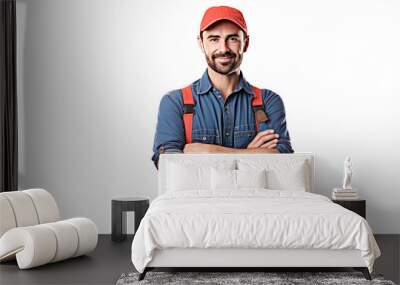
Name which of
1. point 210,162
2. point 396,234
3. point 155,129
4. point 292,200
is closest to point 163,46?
point 155,129

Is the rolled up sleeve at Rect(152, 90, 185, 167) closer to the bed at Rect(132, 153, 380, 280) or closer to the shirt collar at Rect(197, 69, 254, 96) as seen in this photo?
the shirt collar at Rect(197, 69, 254, 96)

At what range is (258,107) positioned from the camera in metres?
6.86

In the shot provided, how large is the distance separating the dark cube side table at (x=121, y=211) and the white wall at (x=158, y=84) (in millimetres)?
495

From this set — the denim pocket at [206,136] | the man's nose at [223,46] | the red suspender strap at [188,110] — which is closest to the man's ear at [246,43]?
the man's nose at [223,46]

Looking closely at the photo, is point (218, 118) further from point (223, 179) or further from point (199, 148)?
point (223, 179)

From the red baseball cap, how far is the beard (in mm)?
315

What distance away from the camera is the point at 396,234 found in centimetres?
708

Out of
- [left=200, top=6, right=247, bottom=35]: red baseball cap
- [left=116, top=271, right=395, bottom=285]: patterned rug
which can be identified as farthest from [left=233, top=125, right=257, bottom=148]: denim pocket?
[left=116, top=271, right=395, bottom=285]: patterned rug

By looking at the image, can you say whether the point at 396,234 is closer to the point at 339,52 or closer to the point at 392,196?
the point at 392,196

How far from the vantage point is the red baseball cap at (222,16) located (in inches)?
272

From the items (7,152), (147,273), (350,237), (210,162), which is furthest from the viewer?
(7,152)

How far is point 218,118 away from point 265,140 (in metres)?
0.53

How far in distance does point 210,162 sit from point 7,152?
2.15 m

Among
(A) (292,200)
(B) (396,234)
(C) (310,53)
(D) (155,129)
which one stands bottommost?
(B) (396,234)
